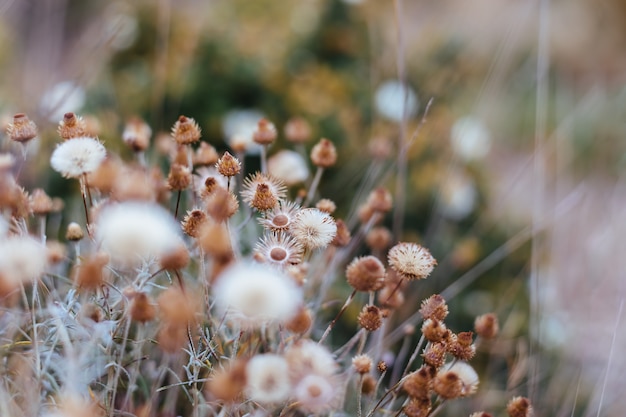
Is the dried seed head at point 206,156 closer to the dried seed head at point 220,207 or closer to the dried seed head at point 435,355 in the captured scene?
the dried seed head at point 220,207

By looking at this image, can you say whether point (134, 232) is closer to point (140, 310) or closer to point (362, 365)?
point (140, 310)

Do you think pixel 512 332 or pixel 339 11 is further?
pixel 339 11

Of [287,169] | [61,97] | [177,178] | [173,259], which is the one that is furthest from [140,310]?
[61,97]

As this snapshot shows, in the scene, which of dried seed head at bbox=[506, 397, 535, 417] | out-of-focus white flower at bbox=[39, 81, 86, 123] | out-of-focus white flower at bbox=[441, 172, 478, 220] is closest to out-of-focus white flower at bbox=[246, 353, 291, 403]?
dried seed head at bbox=[506, 397, 535, 417]

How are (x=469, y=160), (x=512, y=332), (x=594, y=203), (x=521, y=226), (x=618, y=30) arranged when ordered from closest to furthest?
1. (x=512, y=332)
2. (x=521, y=226)
3. (x=469, y=160)
4. (x=594, y=203)
5. (x=618, y=30)

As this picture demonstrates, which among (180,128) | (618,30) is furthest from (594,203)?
(180,128)

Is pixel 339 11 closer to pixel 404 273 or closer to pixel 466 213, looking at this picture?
pixel 466 213

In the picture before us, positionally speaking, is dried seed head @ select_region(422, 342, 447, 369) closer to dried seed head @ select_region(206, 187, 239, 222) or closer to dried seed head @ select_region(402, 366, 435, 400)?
dried seed head @ select_region(402, 366, 435, 400)
